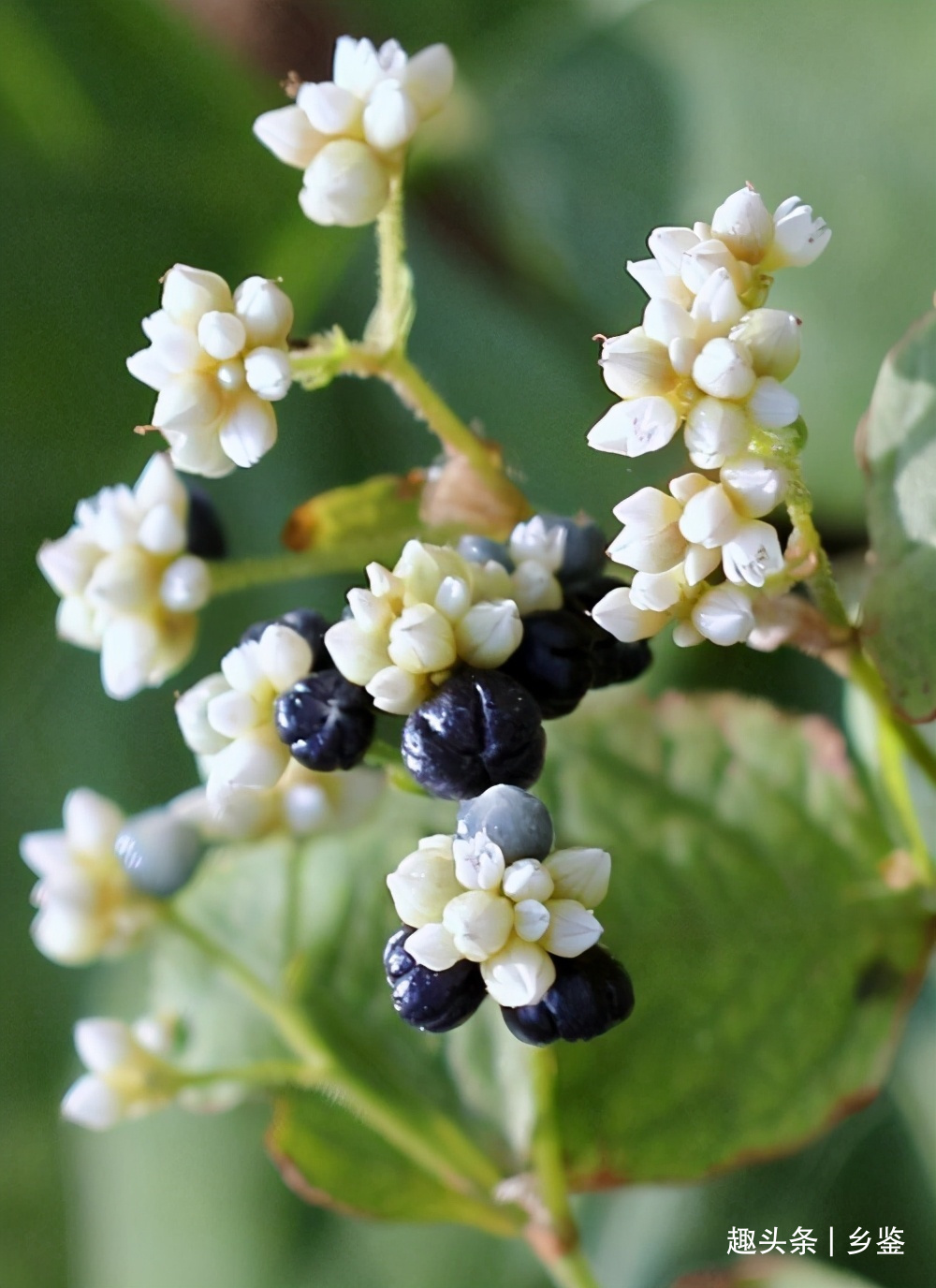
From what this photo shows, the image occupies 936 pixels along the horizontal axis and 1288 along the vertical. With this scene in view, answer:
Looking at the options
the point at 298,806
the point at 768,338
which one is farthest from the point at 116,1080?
the point at 768,338

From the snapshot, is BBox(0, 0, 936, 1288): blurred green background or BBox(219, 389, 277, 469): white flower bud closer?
BBox(219, 389, 277, 469): white flower bud

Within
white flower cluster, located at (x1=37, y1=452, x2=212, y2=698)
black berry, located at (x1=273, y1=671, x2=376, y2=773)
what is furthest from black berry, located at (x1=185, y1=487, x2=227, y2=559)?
black berry, located at (x1=273, y1=671, x2=376, y2=773)

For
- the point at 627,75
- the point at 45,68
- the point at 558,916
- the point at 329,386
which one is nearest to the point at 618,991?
the point at 558,916

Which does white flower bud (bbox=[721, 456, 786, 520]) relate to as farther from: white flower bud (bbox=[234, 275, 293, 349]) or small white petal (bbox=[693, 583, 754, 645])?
white flower bud (bbox=[234, 275, 293, 349])

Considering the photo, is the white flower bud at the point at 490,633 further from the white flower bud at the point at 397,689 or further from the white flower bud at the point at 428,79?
the white flower bud at the point at 428,79

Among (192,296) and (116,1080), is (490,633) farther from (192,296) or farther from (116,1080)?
(116,1080)

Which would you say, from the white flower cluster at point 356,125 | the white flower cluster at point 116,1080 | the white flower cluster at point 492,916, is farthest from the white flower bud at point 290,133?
the white flower cluster at point 116,1080

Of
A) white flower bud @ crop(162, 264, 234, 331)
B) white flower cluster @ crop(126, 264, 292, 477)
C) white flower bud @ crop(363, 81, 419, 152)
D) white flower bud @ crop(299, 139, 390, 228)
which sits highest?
white flower bud @ crop(363, 81, 419, 152)
